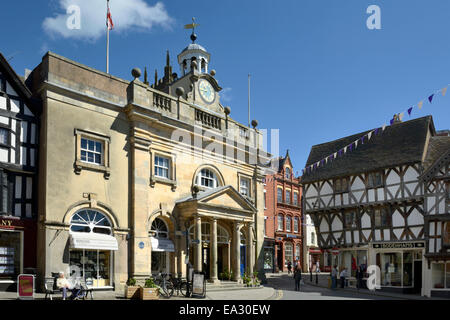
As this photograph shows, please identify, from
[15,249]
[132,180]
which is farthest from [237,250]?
[15,249]

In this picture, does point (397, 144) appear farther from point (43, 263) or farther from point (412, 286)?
point (43, 263)

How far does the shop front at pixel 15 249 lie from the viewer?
57.8 ft

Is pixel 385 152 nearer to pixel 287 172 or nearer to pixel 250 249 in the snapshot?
pixel 250 249

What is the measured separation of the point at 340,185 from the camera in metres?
34.3

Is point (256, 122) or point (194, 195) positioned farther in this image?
point (256, 122)

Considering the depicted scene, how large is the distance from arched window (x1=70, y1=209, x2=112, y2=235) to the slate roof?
18973mm

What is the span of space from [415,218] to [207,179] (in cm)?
1339

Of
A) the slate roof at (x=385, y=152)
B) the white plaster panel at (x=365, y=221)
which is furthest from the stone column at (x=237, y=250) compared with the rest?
the slate roof at (x=385, y=152)

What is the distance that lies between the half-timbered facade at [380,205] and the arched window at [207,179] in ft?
36.8

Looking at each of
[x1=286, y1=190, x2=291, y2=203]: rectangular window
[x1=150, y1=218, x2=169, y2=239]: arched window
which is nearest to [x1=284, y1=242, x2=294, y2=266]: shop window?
[x1=286, y1=190, x2=291, y2=203]: rectangular window
